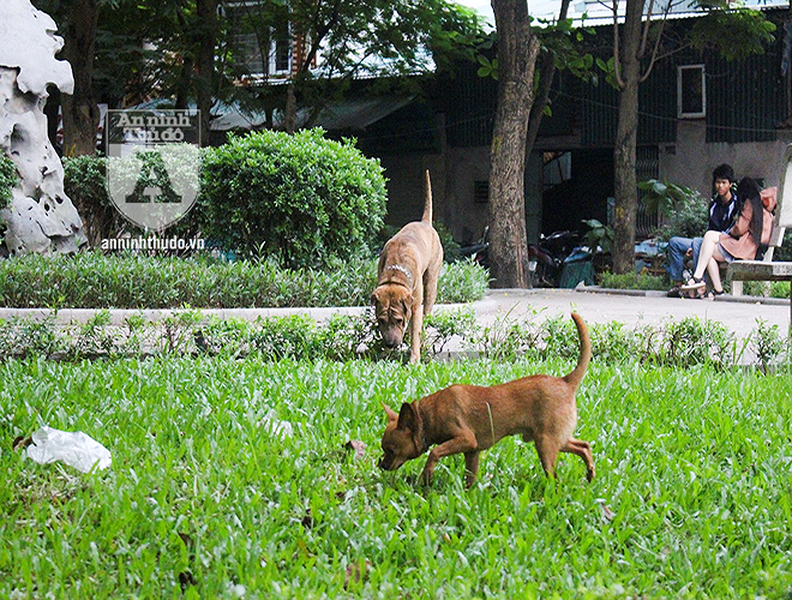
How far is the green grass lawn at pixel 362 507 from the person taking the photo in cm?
286

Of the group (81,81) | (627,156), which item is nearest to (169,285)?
(81,81)

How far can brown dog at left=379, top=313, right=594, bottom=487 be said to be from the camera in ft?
11.0

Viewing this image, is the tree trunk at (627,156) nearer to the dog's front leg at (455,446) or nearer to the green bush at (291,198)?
the green bush at (291,198)

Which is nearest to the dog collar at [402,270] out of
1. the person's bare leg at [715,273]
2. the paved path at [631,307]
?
the paved path at [631,307]

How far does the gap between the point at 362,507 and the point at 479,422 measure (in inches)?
20.8

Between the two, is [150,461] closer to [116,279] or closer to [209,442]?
[209,442]

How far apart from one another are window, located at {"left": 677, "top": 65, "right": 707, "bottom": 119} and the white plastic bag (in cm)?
2323

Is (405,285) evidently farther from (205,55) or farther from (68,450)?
(205,55)

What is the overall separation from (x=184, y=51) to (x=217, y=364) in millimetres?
16683

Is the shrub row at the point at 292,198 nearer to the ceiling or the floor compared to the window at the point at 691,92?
nearer to the floor

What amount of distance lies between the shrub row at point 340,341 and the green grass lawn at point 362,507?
5.42 ft

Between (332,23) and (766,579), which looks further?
(332,23)

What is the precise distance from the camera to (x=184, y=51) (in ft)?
69.7

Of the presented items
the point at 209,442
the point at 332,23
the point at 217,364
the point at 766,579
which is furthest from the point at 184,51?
the point at 766,579
